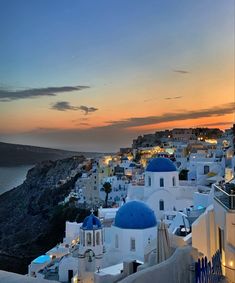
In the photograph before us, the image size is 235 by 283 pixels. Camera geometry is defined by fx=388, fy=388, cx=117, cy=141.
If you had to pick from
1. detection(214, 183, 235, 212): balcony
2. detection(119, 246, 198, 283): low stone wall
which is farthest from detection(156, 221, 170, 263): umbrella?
detection(214, 183, 235, 212): balcony

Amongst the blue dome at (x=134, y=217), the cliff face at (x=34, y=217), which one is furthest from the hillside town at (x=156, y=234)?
the cliff face at (x=34, y=217)

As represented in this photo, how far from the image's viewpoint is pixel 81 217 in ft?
89.6

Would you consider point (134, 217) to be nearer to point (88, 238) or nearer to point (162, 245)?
point (88, 238)

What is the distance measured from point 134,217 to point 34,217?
28.8m

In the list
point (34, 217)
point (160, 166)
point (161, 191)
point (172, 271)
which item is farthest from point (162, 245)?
point (34, 217)

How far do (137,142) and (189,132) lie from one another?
8473 millimetres

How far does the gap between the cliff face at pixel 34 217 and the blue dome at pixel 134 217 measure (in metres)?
13.8

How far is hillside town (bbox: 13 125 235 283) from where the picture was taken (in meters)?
5.17

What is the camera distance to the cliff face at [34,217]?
1096 inches

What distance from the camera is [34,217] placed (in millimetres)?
39062

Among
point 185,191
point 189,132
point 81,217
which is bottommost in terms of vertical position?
point 81,217

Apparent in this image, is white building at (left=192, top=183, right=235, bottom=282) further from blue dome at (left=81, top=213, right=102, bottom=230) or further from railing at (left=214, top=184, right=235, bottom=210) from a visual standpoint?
blue dome at (left=81, top=213, right=102, bottom=230)

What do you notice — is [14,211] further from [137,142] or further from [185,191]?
[185,191]

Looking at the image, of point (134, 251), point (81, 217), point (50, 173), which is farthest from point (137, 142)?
point (134, 251)
